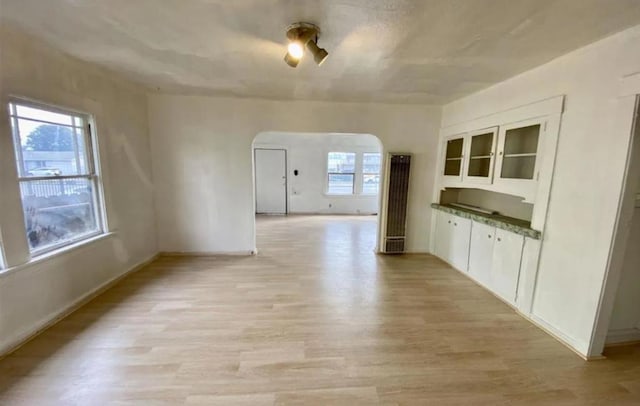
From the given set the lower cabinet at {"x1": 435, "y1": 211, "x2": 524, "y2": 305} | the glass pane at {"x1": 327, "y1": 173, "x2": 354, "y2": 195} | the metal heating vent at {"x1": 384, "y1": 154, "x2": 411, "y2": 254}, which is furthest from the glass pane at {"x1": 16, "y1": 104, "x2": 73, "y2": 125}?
the glass pane at {"x1": 327, "y1": 173, "x2": 354, "y2": 195}

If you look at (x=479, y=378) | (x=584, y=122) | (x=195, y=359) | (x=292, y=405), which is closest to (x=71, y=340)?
(x=195, y=359)

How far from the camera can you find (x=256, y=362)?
184cm

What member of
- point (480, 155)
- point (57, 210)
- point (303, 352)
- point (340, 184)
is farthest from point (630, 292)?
point (340, 184)

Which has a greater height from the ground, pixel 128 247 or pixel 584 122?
pixel 584 122

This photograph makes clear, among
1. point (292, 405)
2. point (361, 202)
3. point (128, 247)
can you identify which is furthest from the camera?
point (361, 202)

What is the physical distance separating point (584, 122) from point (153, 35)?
3.37 metres

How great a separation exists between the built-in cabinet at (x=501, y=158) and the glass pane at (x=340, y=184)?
412cm

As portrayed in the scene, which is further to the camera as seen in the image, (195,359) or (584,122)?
(584,122)

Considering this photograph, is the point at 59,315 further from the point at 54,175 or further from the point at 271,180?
the point at 271,180

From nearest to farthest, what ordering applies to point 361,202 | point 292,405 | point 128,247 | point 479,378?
point 292,405 → point 479,378 → point 128,247 → point 361,202

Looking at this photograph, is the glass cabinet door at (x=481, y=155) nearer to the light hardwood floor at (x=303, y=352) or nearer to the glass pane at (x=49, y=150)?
the light hardwood floor at (x=303, y=352)

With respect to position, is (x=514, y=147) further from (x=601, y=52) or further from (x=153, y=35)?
(x=153, y=35)

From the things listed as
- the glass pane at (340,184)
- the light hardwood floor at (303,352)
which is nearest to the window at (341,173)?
the glass pane at (340,184)

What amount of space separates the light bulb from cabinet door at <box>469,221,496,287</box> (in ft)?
9.00
